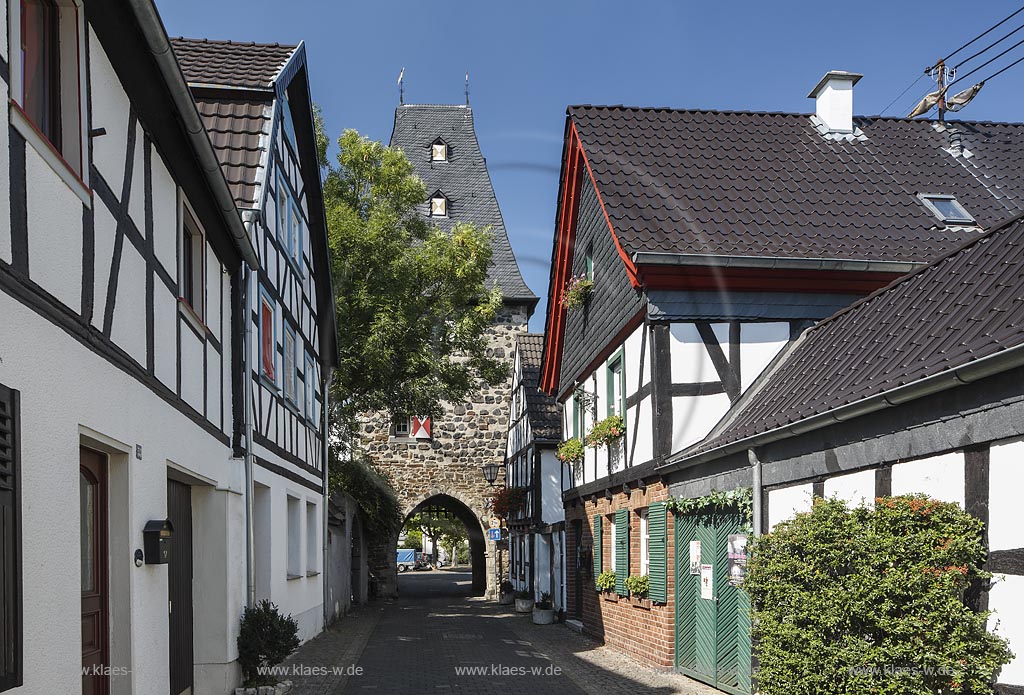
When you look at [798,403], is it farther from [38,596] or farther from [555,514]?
[555,514]

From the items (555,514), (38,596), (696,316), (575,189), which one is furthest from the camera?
(555,514)

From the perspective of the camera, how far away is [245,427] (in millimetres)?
11422

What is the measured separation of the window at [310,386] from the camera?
56.1 ft

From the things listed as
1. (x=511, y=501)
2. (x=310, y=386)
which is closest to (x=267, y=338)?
(x=310, y=386)

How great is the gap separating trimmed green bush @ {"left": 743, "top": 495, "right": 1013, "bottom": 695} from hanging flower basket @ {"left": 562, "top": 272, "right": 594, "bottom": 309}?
946 centimetres

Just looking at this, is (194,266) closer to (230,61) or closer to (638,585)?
(230,61)

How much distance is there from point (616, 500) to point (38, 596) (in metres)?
11.2

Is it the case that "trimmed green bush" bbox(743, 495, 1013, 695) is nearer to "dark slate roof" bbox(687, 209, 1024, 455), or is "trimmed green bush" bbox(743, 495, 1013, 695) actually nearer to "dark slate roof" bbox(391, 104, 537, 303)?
"dark slate roof" bbox(687, 209, 1024, 455)

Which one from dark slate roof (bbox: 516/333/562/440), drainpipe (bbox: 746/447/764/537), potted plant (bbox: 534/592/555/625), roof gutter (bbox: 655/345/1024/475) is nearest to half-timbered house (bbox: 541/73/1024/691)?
drainpipe (bbox: 746/447/764/537)

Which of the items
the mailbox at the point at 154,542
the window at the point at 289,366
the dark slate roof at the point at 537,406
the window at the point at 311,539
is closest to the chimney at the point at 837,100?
the window at the point at 289,366

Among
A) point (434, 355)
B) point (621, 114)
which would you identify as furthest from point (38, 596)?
point (434, 355)

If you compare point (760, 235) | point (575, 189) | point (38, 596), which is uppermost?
point (575, 189)

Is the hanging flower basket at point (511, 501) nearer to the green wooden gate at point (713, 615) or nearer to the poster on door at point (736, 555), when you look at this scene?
the green wooden gate at point (713, 615)

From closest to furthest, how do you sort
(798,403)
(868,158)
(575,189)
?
(798,403) → (868,158) → (575,189)
